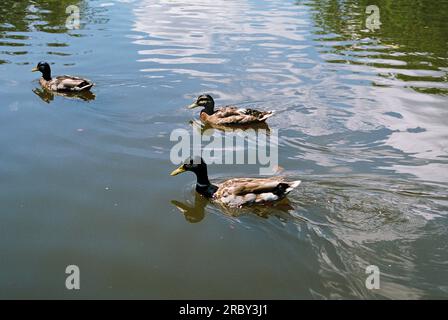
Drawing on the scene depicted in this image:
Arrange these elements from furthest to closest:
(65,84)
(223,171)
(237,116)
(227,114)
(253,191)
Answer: (65,84), (227,114), (237,116), (223,171), (253,191)

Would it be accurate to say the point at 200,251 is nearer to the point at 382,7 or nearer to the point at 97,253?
the point at 97,253

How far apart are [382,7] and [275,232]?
877 inches

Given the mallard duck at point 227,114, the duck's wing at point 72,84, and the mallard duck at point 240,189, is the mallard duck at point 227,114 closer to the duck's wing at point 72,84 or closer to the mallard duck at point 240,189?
the duck's wing at point 72,84

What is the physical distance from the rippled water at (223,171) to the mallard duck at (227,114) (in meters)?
0.34

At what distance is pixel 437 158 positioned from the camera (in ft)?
33.1

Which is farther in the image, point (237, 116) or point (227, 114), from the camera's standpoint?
point (227, 114)

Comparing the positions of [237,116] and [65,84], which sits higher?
[65,84]

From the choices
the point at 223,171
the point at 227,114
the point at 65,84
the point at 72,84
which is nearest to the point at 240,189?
the point at 223,171

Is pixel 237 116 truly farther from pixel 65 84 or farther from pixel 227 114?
pixel 65 84

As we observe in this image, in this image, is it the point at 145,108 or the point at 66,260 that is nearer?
the point at 66,260

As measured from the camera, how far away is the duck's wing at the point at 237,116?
12.2 m

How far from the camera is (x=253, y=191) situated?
28.0 feet

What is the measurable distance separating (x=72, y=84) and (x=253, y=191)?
7.40m
